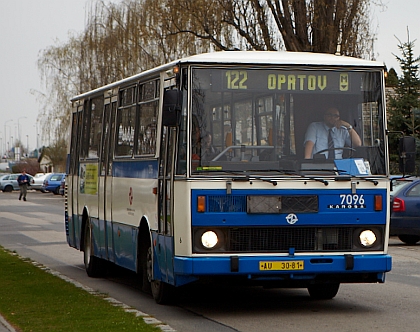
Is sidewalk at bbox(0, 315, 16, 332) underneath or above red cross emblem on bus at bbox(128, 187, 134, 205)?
underneath

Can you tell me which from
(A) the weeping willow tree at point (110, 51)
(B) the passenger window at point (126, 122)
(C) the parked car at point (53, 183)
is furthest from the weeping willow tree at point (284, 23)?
(C) the parked car at point (53, 183)

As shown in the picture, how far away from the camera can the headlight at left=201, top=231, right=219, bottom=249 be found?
10.3m

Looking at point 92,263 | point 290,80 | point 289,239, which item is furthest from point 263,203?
point 92,263

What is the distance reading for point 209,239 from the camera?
33.7 feet

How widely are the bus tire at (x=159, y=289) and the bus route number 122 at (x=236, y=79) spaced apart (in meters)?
2.41

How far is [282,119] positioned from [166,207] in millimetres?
1592

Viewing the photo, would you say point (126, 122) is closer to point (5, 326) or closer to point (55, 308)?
point (55, 308)

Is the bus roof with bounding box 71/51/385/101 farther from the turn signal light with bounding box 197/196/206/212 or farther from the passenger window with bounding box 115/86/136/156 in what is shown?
the passenger window with bounding box 115/86/136/156

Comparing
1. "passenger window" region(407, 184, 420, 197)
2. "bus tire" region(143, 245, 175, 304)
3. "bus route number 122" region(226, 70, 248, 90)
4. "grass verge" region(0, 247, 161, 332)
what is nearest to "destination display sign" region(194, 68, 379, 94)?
"bus route number 122" region(226, 70, 248, 90)

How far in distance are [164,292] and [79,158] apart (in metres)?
5.75

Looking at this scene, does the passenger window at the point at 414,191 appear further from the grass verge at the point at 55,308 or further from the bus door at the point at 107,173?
the grass verge at the point at 55,308

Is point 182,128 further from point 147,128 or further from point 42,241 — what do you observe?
point 42,241

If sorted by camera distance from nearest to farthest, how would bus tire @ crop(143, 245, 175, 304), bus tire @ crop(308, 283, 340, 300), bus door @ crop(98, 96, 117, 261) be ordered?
bus tire @ crop(143, 245, 175, 304), bus tire @ crop(308, 283, 340, 300), bus door @ crop(98, 96, 117, 261)

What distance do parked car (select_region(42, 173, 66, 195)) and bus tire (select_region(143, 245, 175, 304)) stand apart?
194 ft
